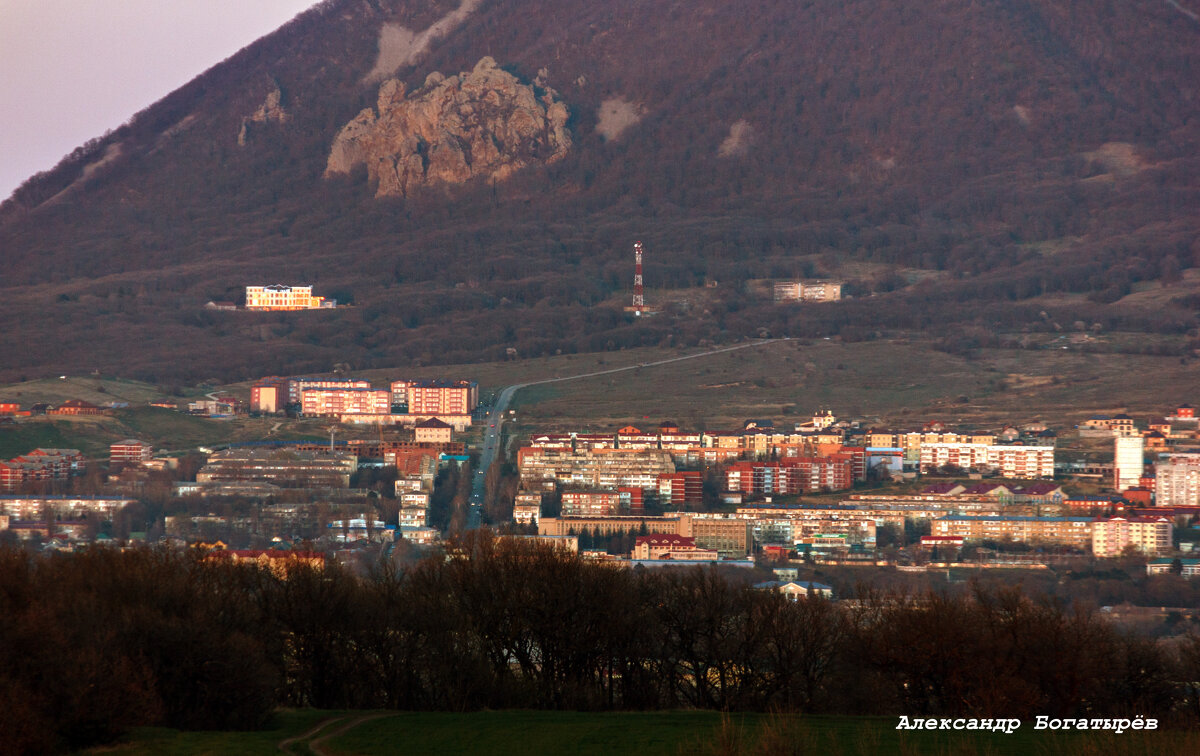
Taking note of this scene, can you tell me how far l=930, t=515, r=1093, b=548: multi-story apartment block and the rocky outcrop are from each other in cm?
11142

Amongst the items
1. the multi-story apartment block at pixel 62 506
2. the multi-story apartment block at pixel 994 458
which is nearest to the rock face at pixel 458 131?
the multi-story apartment block at pixel 994 458

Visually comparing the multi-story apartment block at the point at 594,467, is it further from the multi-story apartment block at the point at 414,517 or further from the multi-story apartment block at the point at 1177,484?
the multi-story apartment block at the point at 1177,484

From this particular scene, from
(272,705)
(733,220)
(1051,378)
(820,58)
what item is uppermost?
(820,58)

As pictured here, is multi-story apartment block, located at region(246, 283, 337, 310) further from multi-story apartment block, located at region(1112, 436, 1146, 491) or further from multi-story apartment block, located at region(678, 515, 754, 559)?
multi-story apartment block, located at region(1112, 436, 1146, 491)

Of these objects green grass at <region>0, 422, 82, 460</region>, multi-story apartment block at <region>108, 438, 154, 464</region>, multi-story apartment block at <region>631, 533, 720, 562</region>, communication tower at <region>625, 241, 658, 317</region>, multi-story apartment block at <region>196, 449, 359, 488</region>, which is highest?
communication tower at <region>625, 241, 658, 317</region>

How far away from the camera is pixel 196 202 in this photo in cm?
15038

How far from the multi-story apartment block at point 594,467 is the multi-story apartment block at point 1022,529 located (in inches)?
548

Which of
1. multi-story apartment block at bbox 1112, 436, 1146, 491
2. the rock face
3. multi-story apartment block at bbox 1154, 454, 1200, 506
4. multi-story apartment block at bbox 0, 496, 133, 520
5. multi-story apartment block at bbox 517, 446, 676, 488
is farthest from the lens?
the rock face

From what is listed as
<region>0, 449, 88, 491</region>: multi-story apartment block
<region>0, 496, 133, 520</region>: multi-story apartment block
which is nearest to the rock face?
<region>0, 449, 88, 491</region>: multi-story apartment block

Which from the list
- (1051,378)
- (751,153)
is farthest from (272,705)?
(751,153)

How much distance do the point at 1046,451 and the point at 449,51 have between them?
10042cm

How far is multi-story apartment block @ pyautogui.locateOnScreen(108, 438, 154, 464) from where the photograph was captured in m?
72.6

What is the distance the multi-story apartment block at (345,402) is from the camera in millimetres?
86500

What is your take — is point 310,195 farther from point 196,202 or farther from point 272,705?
point 272,705
